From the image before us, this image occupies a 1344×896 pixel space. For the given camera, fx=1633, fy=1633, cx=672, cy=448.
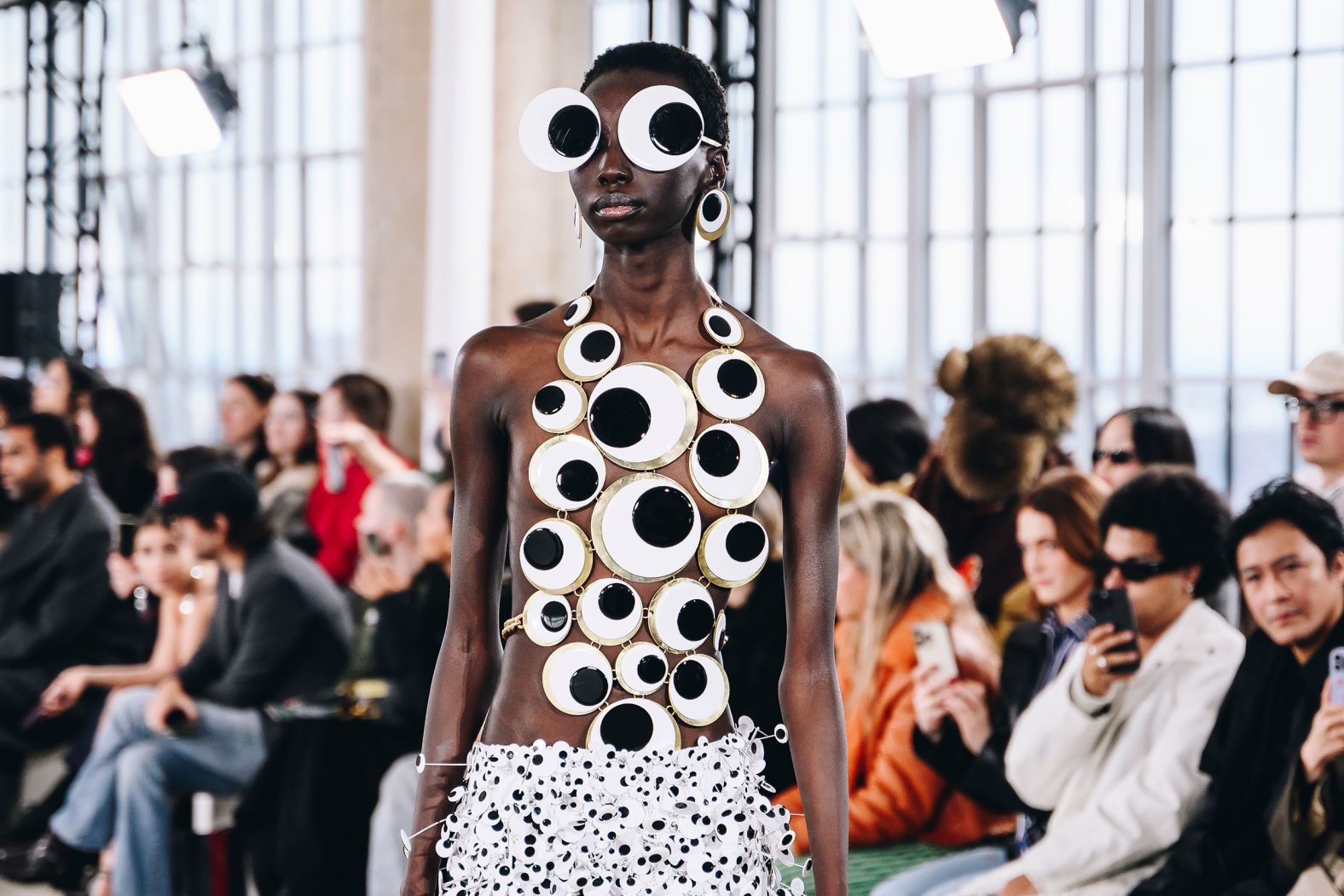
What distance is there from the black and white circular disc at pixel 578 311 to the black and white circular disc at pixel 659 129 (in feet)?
0.56

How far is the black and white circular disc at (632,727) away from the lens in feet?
5.34

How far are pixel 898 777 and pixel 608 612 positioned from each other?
214cm

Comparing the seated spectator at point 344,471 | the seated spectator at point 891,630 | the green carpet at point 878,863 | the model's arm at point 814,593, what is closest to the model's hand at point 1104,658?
the seated spectator at point 891,630

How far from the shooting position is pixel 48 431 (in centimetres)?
574

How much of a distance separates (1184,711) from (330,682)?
2.42 metres

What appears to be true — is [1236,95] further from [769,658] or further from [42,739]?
[42,739]

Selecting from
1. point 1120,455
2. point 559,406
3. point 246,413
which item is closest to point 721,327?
point 559,406

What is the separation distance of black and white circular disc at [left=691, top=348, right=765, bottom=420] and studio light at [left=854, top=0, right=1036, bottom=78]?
4.19 metres

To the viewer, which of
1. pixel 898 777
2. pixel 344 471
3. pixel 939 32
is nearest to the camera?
pixel 898 777

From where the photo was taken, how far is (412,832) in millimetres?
1689

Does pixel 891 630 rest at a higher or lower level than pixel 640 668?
lower

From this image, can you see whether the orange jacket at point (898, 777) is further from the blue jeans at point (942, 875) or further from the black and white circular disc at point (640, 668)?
the black and white circular disc at point (640, 668)

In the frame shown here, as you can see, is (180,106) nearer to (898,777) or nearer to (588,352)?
(898,777)

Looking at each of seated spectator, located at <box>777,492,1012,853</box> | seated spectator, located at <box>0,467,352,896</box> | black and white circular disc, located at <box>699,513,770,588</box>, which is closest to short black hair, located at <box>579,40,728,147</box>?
black and white circular disc, located at <box>699,513,770,588</box>
